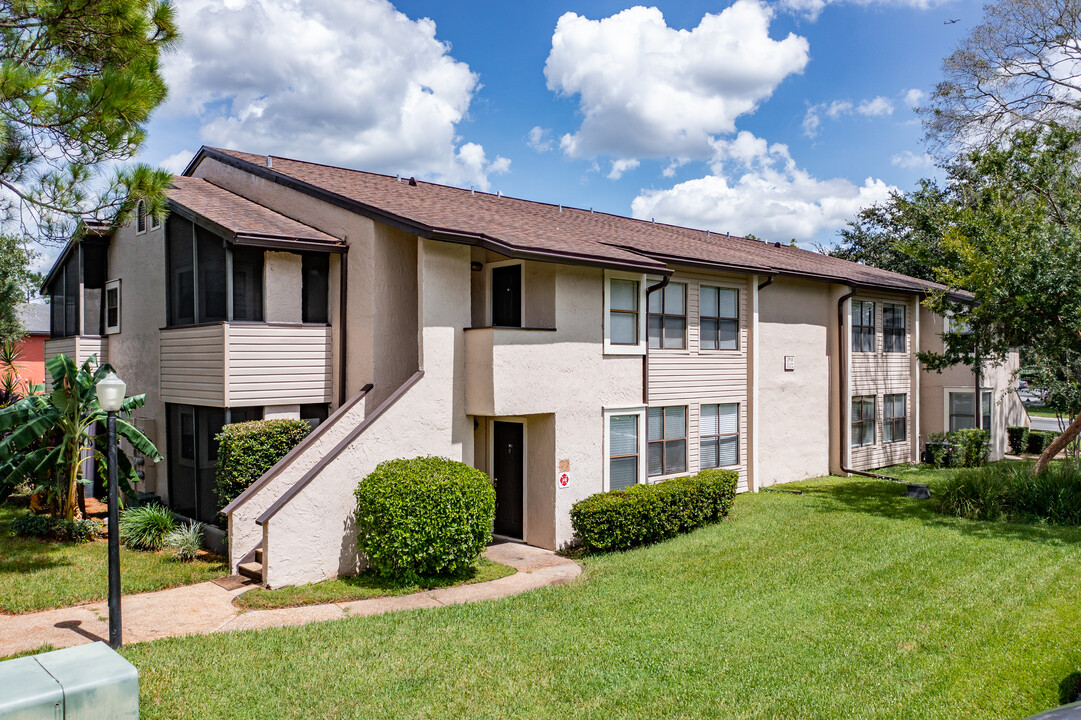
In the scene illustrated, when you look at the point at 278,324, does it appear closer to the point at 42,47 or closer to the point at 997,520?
the point at 42,47

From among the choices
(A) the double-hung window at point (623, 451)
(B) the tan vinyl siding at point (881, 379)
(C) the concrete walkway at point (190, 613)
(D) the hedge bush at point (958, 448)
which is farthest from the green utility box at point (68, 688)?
(D) the hedge bush at point (958, 448)

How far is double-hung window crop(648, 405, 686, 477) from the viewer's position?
15313mm

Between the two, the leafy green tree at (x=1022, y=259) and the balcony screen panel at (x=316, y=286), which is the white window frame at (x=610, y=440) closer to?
the balcony screen panel at (x=316, y=286)

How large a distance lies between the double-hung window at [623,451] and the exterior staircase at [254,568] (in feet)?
20.6

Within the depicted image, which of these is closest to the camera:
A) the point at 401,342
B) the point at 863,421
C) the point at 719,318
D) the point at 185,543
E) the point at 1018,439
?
the point at 185,543

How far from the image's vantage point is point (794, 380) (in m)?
18.9

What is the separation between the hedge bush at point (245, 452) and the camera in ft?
37.6

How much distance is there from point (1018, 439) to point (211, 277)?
2687 cm

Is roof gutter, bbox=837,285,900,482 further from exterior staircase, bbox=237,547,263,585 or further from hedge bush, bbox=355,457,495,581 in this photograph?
exterior staircase, bbox=237,547,263,585

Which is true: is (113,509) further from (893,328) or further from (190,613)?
(893,328)

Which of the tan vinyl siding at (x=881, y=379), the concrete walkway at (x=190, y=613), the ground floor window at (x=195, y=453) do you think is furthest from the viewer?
the tan vinyl siding at (x=881, y=379)

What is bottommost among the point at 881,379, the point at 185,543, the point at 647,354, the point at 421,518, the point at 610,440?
the point at 185,543

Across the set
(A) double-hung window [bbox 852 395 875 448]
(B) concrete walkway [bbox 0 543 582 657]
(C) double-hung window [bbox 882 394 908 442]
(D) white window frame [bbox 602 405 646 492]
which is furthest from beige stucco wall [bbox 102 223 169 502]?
(C) double-hung window [bbox 882 394 908 442]

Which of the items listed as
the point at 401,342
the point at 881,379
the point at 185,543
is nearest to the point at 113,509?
the point at 185,543
